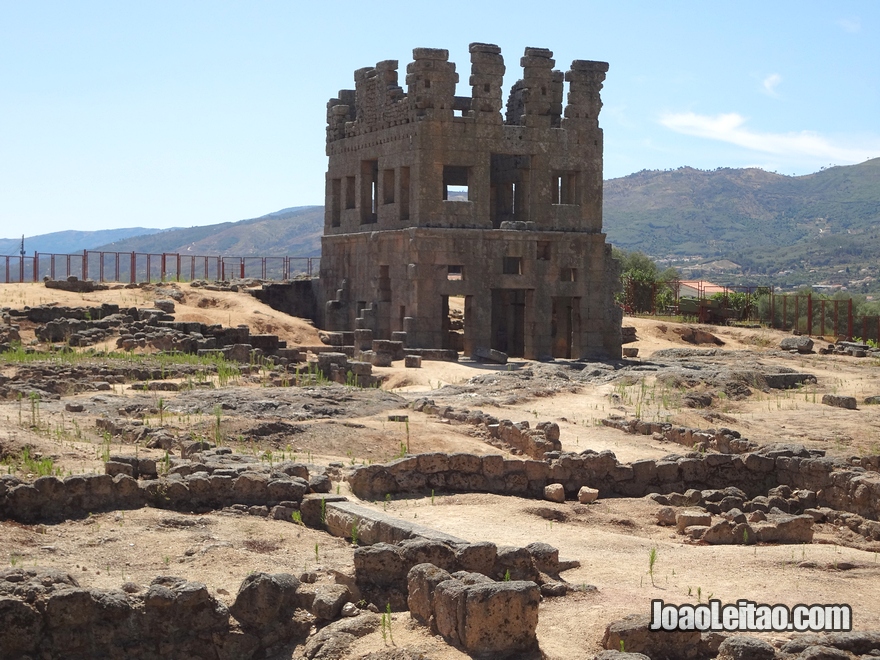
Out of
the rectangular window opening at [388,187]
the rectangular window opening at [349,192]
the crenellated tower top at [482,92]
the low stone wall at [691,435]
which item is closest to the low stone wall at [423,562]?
the low stone wall at [691,435]

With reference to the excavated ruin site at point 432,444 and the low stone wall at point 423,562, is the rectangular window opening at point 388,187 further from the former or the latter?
the low stone wall at point 423,562

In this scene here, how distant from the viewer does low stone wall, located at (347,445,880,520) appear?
14641mm

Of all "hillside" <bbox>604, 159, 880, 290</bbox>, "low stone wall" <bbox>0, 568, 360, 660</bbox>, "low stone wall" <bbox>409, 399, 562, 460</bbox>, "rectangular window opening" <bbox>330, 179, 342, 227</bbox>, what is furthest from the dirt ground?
"hillside" <bbox>604, 159, 880, 290</bbox>

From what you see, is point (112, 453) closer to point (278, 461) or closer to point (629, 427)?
point (278, 461)

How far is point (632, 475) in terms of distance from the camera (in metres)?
15.7

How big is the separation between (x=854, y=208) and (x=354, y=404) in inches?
7240

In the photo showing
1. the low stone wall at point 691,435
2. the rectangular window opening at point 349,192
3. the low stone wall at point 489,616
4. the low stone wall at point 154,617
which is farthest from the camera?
the rectangular window opening at point 349,192

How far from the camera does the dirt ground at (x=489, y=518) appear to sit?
10.2 meters

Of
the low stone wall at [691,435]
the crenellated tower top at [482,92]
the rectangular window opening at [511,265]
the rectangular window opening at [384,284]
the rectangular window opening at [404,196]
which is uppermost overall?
the crenellated tower top at [482,92]

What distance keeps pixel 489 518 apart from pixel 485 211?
867 inches

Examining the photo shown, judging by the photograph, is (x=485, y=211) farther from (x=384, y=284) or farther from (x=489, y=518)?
(x=489, y=518)

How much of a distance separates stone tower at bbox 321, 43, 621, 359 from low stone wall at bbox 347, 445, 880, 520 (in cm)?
1863

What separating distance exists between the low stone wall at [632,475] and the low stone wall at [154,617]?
501cm

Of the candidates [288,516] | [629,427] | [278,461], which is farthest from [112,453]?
[629,427]
